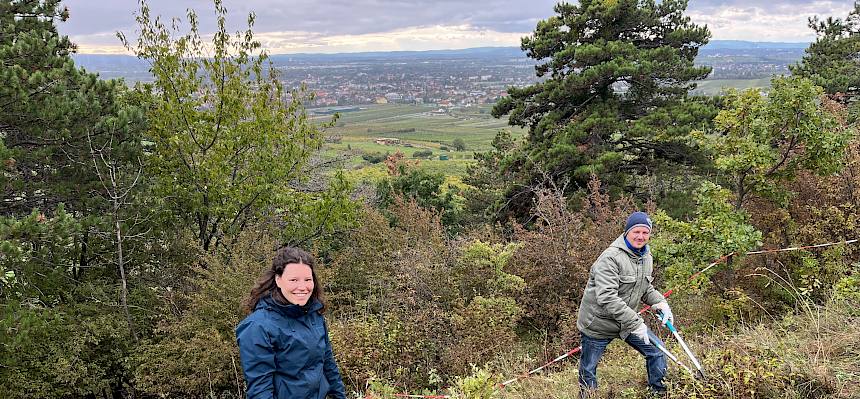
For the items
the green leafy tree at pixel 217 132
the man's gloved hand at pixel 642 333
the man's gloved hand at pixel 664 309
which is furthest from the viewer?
the green leafy tree at pixel 217 132

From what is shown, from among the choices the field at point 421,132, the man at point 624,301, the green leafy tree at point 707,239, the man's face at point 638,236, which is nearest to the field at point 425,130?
the field at point 421,132

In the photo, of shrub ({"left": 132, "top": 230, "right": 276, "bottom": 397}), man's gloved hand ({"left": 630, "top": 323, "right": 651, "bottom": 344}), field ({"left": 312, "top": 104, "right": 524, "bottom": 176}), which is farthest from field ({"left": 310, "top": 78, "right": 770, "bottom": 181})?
man's gloved hand ({"left": 630, "top": 323, "right": 651, "bottom": 344})

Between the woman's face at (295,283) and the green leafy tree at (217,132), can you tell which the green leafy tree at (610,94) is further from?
the woman's face at (295,283)

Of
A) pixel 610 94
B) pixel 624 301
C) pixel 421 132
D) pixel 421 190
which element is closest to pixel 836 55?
pixel 610 94

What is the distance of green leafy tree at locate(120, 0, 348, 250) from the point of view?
1034cm

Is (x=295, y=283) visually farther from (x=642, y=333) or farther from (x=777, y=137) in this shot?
(x=777, y=137)

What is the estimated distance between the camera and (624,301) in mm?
3740

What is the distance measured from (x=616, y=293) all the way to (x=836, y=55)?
20.4 metres

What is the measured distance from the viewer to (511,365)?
569 centimetres

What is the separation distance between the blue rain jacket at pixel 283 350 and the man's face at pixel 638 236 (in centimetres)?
217

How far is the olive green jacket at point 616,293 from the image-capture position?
3549 mm

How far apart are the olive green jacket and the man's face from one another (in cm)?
6

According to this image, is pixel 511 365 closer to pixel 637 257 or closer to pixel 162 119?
pixel 637 257

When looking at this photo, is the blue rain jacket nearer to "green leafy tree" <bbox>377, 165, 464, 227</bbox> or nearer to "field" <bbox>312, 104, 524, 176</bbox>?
"green leafy tree" <bbox>377, 165, 464, 227</bbox>
